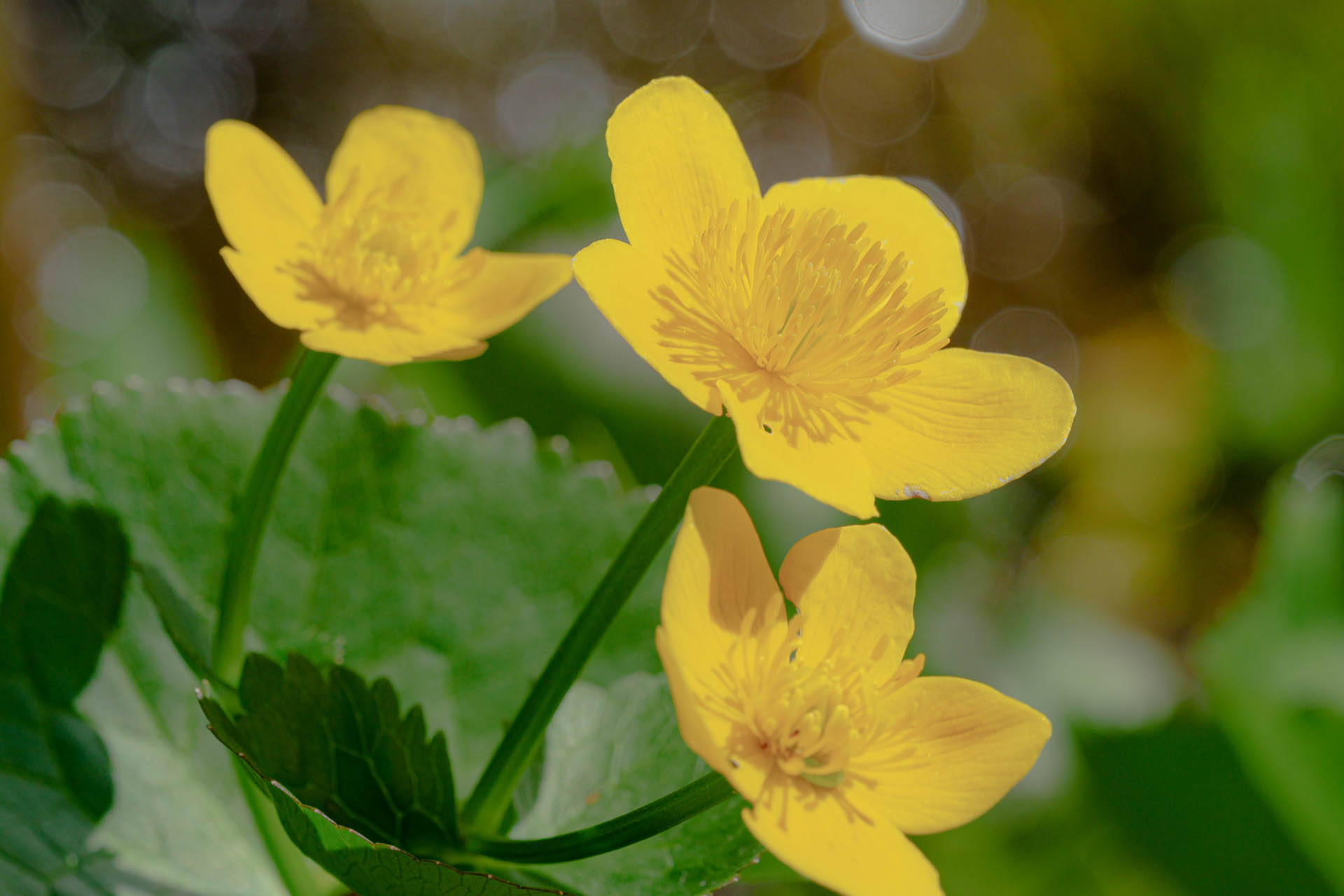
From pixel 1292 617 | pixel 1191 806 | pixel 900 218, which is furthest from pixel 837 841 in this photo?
pixel 1292 617

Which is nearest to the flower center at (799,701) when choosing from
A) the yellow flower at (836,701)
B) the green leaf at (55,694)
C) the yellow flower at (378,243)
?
the yellow flower at (836,701)

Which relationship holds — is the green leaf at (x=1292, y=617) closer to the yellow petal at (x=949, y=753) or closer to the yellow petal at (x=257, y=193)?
the yellow petal at (x=949, y=753)

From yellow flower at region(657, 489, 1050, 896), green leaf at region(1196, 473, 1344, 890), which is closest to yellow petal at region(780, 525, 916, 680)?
yellow flower at region(657, 489, 1050, 896)

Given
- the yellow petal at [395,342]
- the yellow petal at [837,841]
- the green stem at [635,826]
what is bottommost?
the green stem at [635,826]

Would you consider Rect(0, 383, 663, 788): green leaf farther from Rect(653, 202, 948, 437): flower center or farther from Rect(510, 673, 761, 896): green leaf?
Rect(653, 202, 948, 437): flower center

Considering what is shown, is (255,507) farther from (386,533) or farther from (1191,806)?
(1191,806)

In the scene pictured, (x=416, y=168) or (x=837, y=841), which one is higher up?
(x=416, y=168)

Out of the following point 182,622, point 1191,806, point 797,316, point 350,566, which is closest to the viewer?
point 797,316
